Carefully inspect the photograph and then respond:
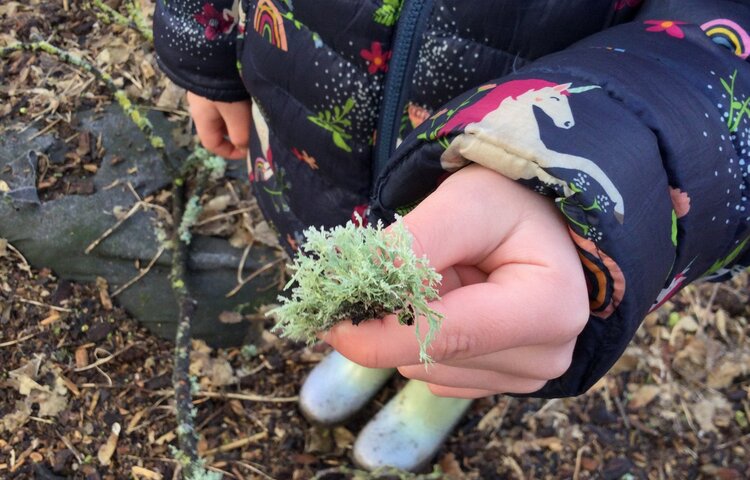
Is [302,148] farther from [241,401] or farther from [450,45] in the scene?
[241,401]

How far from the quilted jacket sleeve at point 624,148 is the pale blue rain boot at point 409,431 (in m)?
1.02

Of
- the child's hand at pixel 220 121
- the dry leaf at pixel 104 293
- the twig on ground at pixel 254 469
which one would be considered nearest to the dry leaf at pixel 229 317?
the dry leaf at pixel 104 293

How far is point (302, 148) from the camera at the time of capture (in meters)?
1.35

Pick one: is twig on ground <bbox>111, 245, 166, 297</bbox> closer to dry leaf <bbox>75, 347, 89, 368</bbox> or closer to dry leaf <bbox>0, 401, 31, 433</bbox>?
dry leaf <bbox>75, 347, 89, 368</bbox>

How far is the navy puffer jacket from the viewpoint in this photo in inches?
28.5

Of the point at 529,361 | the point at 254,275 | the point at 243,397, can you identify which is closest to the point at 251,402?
the point at 243,397

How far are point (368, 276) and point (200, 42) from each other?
3.37 feet

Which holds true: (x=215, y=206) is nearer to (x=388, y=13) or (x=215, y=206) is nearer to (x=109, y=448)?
(x=109, y=448)

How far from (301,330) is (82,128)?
1.74m

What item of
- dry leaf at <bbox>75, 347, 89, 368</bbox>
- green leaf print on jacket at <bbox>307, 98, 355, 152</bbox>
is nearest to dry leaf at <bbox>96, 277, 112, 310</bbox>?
dry leaf at <bbox>75, 347, 89, 368</bbox>

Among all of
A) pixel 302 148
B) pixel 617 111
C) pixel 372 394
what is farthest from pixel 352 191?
pixel 372 394

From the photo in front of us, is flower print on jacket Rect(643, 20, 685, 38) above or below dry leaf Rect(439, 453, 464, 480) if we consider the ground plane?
above

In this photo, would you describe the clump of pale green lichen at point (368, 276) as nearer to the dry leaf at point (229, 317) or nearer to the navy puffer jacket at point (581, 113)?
the navy puffer jacket at point (581, 113)

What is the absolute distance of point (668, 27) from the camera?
85cm
